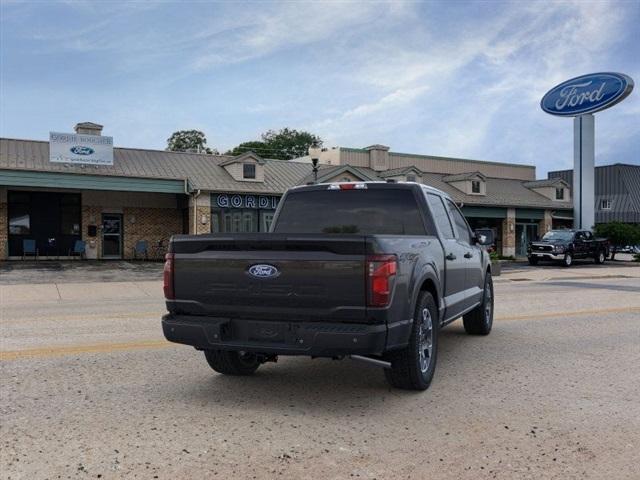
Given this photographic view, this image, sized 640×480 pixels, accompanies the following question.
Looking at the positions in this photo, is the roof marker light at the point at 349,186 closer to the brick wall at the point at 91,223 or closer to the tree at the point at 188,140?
the brick wall at the point at 91,223

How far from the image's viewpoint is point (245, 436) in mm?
4289

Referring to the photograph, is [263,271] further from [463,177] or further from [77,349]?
[463,177]

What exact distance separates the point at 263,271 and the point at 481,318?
4.48m

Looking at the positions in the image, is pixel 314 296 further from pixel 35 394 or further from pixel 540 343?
pixel 540 343

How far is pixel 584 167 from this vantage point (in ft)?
120

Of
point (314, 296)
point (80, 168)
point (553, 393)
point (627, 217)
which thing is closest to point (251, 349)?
point (314, 296)

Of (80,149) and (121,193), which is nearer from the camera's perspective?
(80,149)

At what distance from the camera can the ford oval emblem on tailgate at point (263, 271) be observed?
477cm

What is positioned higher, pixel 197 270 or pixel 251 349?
pixel 197 270

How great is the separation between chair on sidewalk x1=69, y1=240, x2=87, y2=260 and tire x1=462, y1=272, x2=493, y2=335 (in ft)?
78.2

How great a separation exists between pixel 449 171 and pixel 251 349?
40.9m

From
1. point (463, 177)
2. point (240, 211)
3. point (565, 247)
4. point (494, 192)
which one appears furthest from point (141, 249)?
point (494, 192)

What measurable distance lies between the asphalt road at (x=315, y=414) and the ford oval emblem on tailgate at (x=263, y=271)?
109 cm

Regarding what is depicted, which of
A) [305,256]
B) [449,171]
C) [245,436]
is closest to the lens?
[245,436]
